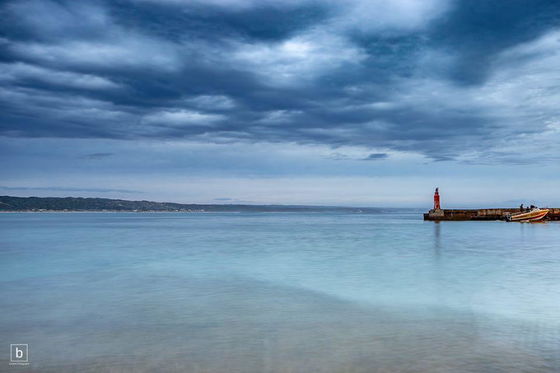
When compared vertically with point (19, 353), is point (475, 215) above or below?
above

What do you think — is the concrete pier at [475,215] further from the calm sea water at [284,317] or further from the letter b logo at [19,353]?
the letter b logo at [19,353]

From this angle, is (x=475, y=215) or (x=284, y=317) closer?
(x=284, y=317)

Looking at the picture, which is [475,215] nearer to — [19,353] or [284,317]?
[284,317]

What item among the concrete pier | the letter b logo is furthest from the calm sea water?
the concrete pier

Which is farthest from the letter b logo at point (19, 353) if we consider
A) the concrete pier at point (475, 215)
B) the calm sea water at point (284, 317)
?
the concrete pier at point (475, 215)

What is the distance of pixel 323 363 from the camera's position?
6.91 metres

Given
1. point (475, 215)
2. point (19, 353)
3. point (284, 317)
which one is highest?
point (475, 215)

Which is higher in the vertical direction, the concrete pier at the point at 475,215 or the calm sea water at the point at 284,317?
the concrete pier at the point at 475,215

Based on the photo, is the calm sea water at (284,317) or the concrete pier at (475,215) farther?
the concrete pier at (475,215)

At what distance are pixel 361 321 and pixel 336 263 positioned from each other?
1187cm

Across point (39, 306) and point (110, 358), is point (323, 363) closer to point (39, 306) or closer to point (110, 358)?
point (110, 358)

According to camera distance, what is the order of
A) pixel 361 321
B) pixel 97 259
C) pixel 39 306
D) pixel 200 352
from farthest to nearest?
1. pixel 97 259
2. pixel 39 306
3. pixel 361 321
4. pixel 200 352

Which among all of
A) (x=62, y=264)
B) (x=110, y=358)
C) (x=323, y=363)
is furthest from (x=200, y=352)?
(x=62, y=264)

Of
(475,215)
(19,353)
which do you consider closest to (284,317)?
(19,353)
